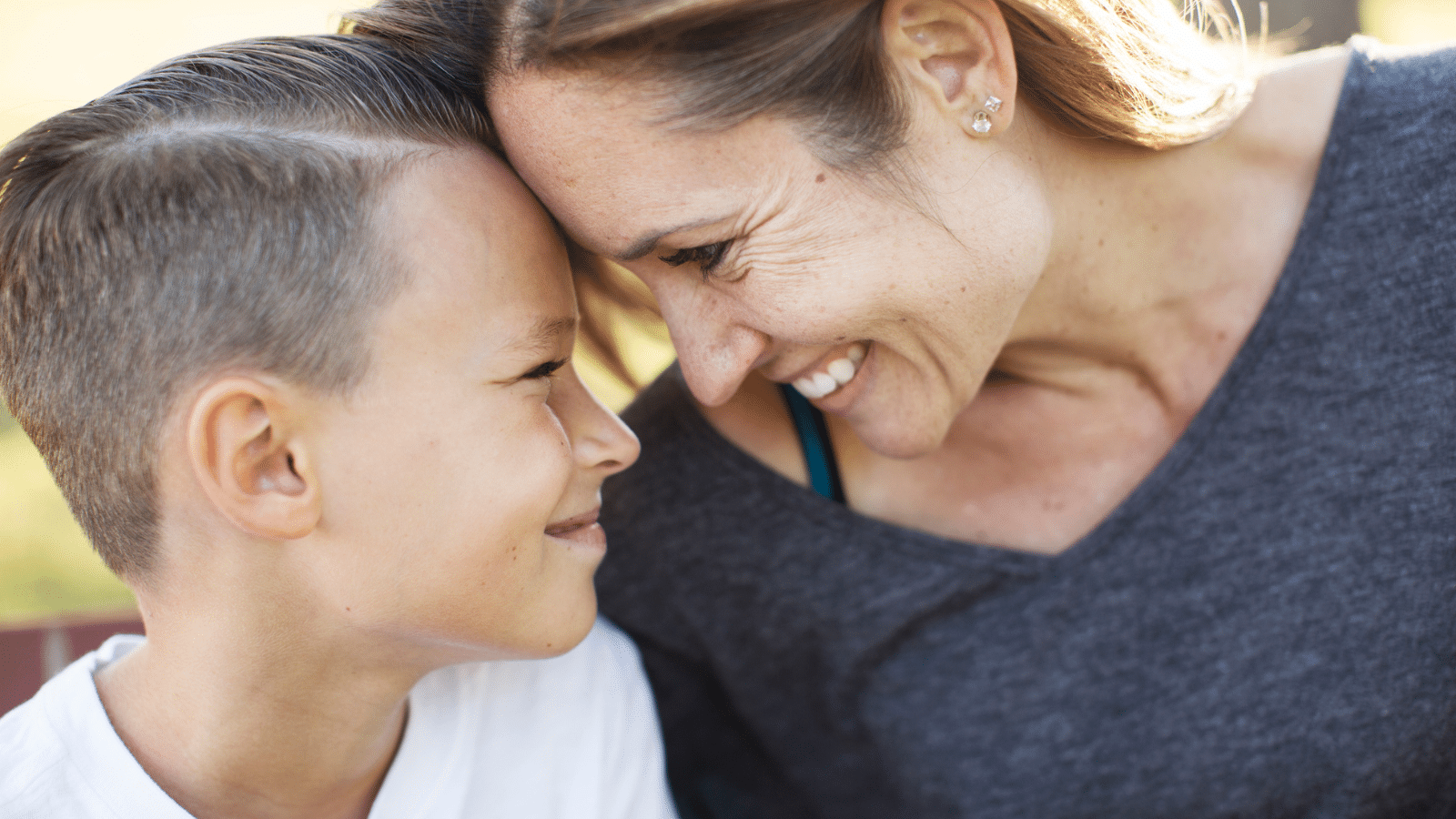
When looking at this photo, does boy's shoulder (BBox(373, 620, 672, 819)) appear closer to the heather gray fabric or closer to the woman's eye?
the heather gray fabric

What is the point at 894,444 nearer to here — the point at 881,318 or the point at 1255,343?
the point at 881,318

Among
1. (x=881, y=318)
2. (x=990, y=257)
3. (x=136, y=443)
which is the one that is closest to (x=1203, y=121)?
(x=990, y=257)

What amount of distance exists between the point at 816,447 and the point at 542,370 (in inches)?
22.3

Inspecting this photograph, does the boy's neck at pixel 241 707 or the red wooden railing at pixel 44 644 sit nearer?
the boy's neck at pixel 241 707

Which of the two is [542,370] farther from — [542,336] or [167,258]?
[167,258]

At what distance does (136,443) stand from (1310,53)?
1834 mm

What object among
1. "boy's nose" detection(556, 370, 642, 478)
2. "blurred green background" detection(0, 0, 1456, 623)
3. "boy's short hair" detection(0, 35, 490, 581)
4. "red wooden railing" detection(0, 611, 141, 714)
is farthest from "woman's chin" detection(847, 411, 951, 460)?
"blurred green background" detection(0, 0, 1456, 623)

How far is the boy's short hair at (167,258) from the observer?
1.24 meters

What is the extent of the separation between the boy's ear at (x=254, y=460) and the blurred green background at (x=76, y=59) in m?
2.01

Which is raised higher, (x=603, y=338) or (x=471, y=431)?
(x=471, y=431)

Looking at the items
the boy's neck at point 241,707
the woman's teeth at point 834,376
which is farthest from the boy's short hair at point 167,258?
the woman's teeth at point 834,376

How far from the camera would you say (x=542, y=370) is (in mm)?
1394

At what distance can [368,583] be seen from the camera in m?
1.31

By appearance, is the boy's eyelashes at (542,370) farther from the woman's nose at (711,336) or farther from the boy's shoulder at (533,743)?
the boy's shoulder at (533,743)
